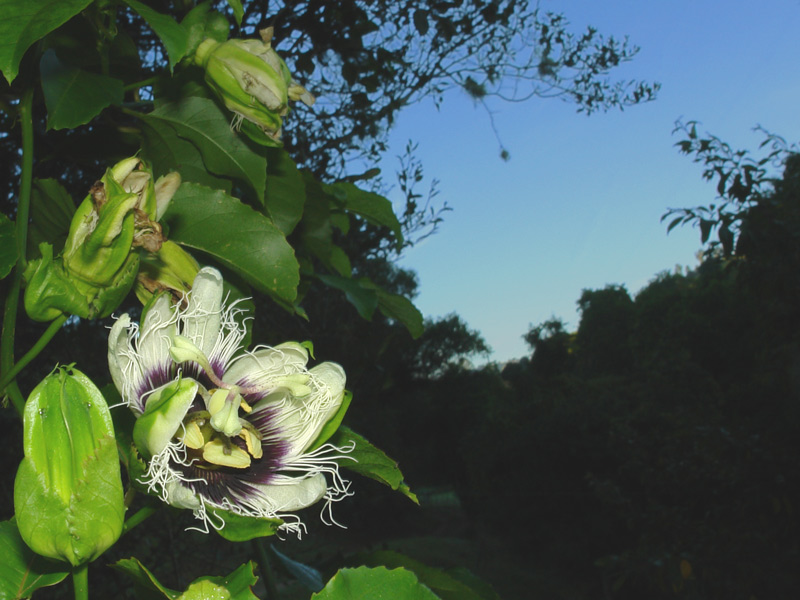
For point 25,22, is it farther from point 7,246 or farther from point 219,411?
point 219,411

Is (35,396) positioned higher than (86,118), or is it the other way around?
(86,118)

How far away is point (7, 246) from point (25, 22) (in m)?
0.12

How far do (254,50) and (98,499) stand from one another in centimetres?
32

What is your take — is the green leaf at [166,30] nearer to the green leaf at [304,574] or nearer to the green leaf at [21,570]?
the green leaf at [21,570]

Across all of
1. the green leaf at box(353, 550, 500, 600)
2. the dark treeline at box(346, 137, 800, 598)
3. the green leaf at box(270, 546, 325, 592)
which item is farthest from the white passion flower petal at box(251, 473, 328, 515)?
the dark treeline at box(346, 137, 800, 598)

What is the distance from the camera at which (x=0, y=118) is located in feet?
3.24

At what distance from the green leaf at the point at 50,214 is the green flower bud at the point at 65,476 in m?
0.31

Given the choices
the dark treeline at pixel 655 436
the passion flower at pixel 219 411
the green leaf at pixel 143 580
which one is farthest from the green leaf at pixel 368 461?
the dark treeline at pixel 655 436

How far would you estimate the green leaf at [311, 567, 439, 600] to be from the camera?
377 mm

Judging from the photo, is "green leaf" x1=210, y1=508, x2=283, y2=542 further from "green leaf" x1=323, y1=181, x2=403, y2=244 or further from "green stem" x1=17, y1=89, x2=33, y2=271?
"green leaf" x1=323, y1=181, x2=403, y2=244

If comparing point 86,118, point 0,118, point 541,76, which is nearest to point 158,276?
point 86,118

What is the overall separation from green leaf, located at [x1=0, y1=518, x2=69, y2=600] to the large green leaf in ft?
0.76

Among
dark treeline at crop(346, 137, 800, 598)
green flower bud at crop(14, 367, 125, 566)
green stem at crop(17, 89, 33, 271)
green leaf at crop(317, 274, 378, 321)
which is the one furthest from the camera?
dark treeline at crop(346, 137, 800, 598)

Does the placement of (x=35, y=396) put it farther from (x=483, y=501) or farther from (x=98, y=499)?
(x=483, y=501)
